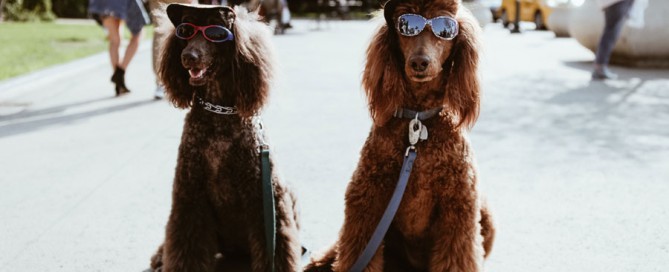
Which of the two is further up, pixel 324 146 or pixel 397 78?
pixel 397 78

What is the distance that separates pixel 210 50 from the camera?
2779mm

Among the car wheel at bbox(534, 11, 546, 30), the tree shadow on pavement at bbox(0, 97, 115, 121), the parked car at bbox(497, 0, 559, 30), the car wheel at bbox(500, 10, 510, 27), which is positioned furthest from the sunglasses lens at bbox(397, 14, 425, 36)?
the car wheel at bbox(500, 10, 510, 27)

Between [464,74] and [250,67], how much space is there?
36.6 inches

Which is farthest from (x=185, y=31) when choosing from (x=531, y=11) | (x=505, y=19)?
(x=505, y=19)

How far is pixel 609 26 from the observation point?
359 inches

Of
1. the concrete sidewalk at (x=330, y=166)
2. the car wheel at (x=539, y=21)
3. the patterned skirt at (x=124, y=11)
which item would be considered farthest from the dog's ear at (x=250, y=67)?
the car wheel at (x=539, y=21)

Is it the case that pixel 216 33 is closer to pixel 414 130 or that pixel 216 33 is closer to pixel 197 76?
pixel 197 76

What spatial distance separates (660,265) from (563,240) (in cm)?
53

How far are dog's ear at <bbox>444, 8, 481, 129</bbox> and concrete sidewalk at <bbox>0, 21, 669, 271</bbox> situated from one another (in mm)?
121

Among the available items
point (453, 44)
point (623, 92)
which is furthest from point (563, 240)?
point (623, 92)

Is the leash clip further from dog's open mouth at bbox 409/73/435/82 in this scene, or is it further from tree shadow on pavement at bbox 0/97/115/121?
tree shadow on pavement at bbox 0/97/115/121

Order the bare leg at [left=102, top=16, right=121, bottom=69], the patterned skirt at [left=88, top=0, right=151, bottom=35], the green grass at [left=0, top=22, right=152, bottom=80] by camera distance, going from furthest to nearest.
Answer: the green grass at [left=0, top=22, right=152, bottom=80] < the bare leg at [left=102, top=16, right=121, bottom=69] < the patterned skirt at [left=88, top=0, right=151, bottom=35]

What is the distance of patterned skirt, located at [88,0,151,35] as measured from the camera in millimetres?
7918

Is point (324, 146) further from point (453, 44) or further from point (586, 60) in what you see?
point (586, 60)
